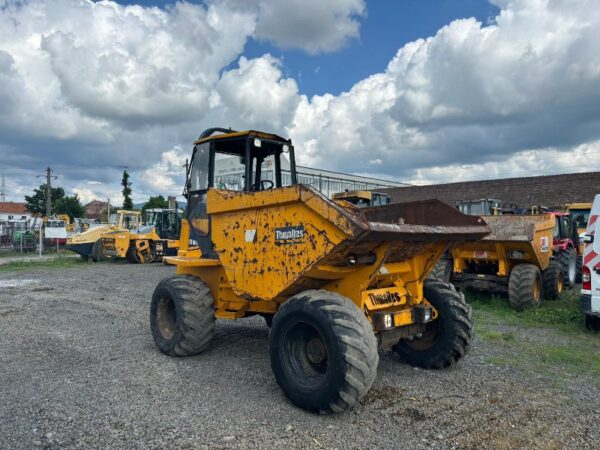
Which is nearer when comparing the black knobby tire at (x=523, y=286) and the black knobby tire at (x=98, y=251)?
the black knobby tire at (x=523, y=286)

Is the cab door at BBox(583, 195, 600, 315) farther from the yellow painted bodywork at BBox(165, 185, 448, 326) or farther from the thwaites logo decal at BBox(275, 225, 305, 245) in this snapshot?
the thwaites logo decal at BBox(275, 225, 305, 245)

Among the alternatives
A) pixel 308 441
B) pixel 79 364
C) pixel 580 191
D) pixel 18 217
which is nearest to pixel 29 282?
pixel 79 364

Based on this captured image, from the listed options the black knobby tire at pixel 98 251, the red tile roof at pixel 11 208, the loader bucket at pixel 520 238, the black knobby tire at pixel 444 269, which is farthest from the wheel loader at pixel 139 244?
the red tile roof at pixel 11 208

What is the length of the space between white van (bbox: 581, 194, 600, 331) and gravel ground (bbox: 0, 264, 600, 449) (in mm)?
1825

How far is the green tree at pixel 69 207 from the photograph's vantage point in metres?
57.3

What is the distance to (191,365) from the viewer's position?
18.3 ft

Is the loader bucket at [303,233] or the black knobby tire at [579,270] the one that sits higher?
the loader bucket at [303,233]

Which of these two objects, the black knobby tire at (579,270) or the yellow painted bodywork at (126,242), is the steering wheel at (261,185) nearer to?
the black knobby tire at (579,270)

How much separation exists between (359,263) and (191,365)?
2.34m

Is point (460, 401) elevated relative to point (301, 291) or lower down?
lower down

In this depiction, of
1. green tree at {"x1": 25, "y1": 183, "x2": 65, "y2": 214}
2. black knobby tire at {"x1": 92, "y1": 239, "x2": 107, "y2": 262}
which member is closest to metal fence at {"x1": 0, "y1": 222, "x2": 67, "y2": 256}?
black knobby tire at {"x1": 92, "y1": 239, "x2": 107, "y2": 262}

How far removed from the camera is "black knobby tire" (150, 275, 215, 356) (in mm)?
5680

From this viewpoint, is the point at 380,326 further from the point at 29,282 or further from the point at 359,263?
the point at 29,282

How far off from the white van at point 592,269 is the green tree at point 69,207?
190ft
